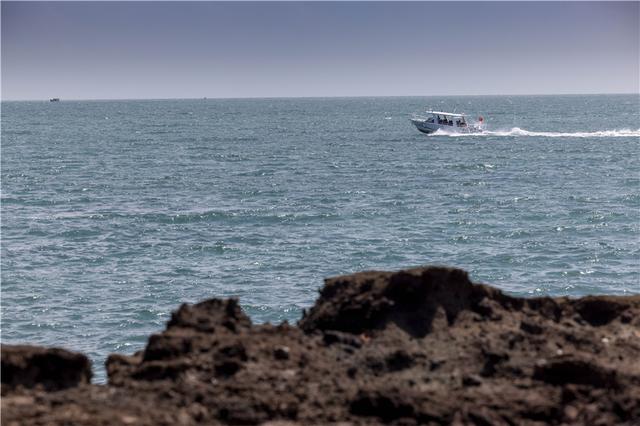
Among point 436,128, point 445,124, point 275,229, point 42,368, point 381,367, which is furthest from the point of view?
point 445,124

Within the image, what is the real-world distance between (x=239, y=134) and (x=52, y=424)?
125m

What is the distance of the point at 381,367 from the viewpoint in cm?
1027

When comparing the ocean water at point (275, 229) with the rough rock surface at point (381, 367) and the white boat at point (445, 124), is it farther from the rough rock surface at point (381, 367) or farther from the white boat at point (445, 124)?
the white boat at point (445, 124)

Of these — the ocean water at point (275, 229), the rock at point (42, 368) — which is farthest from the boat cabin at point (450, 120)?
the rock at point (42, 368)

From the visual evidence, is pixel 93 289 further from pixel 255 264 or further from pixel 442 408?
pixel 442 408

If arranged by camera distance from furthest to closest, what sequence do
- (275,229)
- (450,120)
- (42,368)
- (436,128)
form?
(450,120), (436,128), (275,229), (42,368)

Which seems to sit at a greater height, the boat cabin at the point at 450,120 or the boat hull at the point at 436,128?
the boat cabin at the point at 450,120

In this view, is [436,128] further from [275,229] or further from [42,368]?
[42,368]

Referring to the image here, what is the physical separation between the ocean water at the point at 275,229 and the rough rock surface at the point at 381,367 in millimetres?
15719

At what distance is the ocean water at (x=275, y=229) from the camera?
31.2m

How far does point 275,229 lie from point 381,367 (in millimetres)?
34655

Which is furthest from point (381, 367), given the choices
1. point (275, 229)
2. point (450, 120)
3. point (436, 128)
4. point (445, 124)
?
point (450, 120)

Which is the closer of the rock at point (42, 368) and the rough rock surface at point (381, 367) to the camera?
the rough rock surface at point (381, 367)

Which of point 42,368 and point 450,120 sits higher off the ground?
point 450,120
